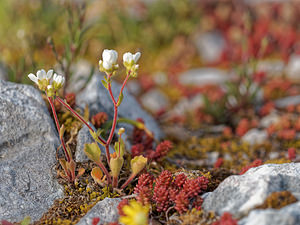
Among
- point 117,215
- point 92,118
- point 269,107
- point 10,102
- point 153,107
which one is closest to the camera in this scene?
point 117,215

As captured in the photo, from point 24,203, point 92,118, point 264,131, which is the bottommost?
point 264,131

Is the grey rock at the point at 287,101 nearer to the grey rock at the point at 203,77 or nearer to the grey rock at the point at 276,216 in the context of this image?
→ the grey rock at the point at 203,77

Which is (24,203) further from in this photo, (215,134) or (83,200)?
(215,134)

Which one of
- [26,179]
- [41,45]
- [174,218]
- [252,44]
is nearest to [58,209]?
[26,179]

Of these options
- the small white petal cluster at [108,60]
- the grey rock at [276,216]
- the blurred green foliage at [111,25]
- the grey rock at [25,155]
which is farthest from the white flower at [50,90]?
the blurred green foliage at [111,25]

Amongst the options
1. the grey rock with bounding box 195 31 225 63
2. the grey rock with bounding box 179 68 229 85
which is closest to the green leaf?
the grey rock with bounding box 179 68 229 85

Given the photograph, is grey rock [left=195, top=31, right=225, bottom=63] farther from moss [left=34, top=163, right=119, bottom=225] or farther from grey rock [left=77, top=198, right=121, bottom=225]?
grey rock [left=77, top=198, right=121, bottom=225]
